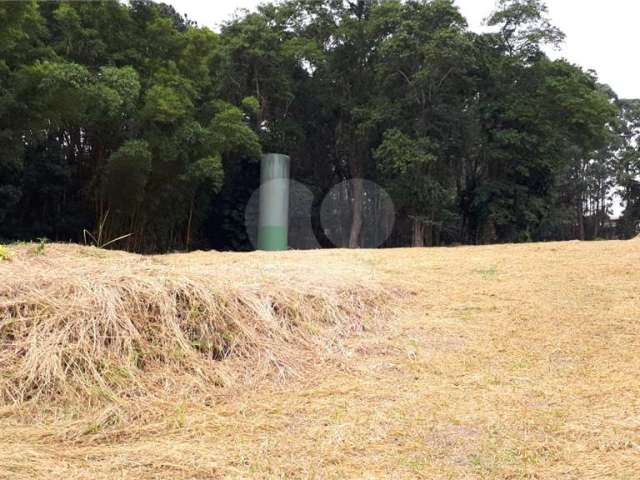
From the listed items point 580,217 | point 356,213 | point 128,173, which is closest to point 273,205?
point 128,173

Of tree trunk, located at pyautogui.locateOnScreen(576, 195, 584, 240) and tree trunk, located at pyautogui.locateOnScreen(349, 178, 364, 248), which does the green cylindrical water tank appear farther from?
tree trunk, located at pyautogui.locateOnScreen(576, 195, 584, 240)

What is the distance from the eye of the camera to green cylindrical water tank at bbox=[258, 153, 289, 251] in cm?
1430

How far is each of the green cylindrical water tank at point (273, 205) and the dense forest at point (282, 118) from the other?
0.63 meters

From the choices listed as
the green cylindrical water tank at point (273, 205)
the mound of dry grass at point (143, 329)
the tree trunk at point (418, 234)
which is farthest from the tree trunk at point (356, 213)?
the mound of dry grass at point (143, 329)

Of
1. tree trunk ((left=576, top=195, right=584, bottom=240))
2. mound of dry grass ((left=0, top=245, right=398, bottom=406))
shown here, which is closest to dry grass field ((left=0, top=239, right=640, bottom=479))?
mound of dry grass ((left=0, top=245, right=398, bottom=406))

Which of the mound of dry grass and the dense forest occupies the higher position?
the dense forest

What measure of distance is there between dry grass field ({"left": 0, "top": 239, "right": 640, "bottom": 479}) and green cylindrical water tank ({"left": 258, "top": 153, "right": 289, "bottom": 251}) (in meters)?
9.67

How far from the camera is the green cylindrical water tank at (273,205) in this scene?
46.9 ft

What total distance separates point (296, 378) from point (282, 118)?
15630mm

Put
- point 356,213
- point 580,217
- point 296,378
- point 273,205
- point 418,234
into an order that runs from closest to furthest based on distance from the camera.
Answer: point 296,378 < point 273,205 < point 418,234 < point 356,213 < point 580,217

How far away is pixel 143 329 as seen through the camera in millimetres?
3102

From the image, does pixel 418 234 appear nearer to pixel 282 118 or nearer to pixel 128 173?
pixel 282 118

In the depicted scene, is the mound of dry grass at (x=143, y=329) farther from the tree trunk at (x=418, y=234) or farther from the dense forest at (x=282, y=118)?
the tree trunk at (x=418, y=234)

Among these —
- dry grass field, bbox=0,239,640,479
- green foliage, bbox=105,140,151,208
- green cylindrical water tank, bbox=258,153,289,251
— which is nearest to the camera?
dry grass field, bbox=0,239,640,479
